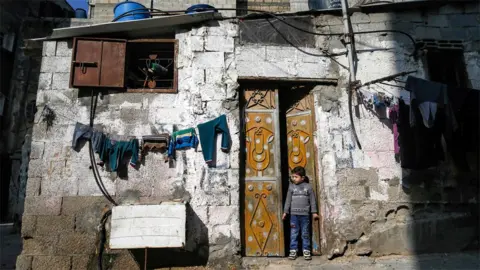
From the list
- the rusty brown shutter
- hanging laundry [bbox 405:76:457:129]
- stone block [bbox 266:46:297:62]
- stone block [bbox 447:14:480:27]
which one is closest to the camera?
hanging laundry [bbox 405:76:457:129]

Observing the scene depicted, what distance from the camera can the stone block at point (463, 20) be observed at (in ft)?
20.2

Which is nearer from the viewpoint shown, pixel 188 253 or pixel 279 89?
pixel 188 253

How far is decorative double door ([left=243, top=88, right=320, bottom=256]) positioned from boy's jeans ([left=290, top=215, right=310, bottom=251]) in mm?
207

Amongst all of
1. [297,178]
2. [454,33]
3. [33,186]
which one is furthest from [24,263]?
[454,33]

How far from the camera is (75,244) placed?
197 inches

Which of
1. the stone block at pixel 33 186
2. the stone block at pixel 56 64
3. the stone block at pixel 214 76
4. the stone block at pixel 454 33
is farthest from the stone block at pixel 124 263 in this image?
the stone block at pixel 454 33

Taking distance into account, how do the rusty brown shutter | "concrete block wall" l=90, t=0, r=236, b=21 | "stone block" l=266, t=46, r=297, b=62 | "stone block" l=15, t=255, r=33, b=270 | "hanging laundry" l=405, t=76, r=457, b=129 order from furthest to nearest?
→ "concrete block wall" l=90, t=0, r=236, b=21
"stone block" l=266, t=46, r=297, b=62
the rusty brown shutter
"stone block" l=15, t=255, r=33, b=270
"hanging laundry" l=405, t=76, r=457, b=129

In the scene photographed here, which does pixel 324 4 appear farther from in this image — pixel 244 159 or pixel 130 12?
pixel 244 159

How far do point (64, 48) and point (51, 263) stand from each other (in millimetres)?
3285

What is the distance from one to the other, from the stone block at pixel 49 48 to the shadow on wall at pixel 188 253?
3.32 meters

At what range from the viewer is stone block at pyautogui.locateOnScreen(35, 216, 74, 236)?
16.5 feet

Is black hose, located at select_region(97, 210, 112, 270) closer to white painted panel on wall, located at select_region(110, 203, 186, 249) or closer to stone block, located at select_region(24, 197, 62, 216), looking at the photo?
white painted panel on wall, located at select_region(110, 203, 186, 249)

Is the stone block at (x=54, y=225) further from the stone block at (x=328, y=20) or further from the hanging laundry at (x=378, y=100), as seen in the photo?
the stone block at (x=328, y=20)

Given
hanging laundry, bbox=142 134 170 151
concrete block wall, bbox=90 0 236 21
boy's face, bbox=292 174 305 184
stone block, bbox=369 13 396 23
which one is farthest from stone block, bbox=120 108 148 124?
concrete block wall, bbox=90 0 236 21
